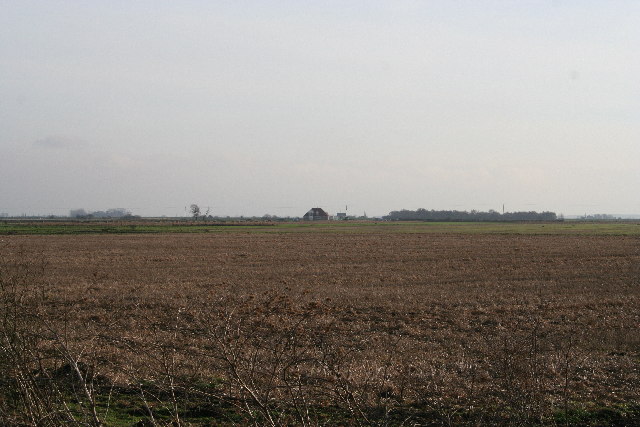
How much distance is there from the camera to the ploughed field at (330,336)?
5969 mm

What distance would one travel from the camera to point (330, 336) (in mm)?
10359

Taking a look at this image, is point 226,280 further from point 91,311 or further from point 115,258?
point 115,258

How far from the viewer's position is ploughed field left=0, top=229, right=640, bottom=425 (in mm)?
5969

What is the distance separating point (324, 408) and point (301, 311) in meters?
9.55

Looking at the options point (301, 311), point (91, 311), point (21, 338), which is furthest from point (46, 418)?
point (91, 311)

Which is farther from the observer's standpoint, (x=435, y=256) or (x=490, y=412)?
(x=435, y=256)

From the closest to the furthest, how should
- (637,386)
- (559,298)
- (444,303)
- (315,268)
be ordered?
1. (637,386)
2. (444,303)
3. (559,298)
4. (315,268)

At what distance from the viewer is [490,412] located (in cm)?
682

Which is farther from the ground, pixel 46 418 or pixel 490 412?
pixel 46 418

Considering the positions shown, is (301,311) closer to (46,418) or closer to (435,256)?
(46,418)

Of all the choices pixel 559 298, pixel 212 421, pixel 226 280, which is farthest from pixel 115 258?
pixel 212 421

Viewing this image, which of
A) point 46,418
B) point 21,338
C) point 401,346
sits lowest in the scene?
point 401,346

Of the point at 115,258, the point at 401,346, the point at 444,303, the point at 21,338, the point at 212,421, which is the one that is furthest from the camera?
the point at 115,258

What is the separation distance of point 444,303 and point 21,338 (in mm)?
15604
